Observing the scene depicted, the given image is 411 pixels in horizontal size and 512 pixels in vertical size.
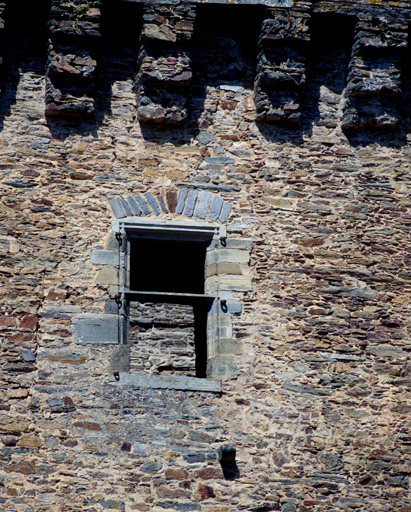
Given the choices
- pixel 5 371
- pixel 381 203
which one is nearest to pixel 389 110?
pixel 381 203

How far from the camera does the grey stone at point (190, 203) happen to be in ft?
30.6

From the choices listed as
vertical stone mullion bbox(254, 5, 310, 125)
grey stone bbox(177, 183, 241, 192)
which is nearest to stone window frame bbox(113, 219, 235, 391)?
grey stone bbox(177, 183, 241, 192)

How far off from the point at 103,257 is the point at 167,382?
3.98 ft

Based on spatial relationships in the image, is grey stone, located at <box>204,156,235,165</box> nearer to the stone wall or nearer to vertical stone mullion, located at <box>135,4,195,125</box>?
the stone wall

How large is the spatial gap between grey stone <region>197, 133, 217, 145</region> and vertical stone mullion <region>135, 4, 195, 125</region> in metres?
0.22

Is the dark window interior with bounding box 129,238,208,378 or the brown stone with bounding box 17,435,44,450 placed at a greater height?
the dark window interior with bounding box 129,238,208,378

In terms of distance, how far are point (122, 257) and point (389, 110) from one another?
110 inches

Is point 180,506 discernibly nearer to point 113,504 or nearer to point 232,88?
point 113,504

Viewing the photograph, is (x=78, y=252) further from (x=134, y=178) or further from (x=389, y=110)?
(x=389, y=110)

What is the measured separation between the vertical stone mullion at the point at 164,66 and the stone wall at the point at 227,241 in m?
0.02

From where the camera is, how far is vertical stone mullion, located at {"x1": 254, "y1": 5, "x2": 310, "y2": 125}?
9617 millimetres

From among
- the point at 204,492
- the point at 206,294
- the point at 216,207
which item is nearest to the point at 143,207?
the point at 216,207

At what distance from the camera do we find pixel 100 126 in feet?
31.3

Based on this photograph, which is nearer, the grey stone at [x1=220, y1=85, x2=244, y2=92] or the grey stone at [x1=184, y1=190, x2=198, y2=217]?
the grey stone at [x1=184, y1=190, x2=198, y2=217]
